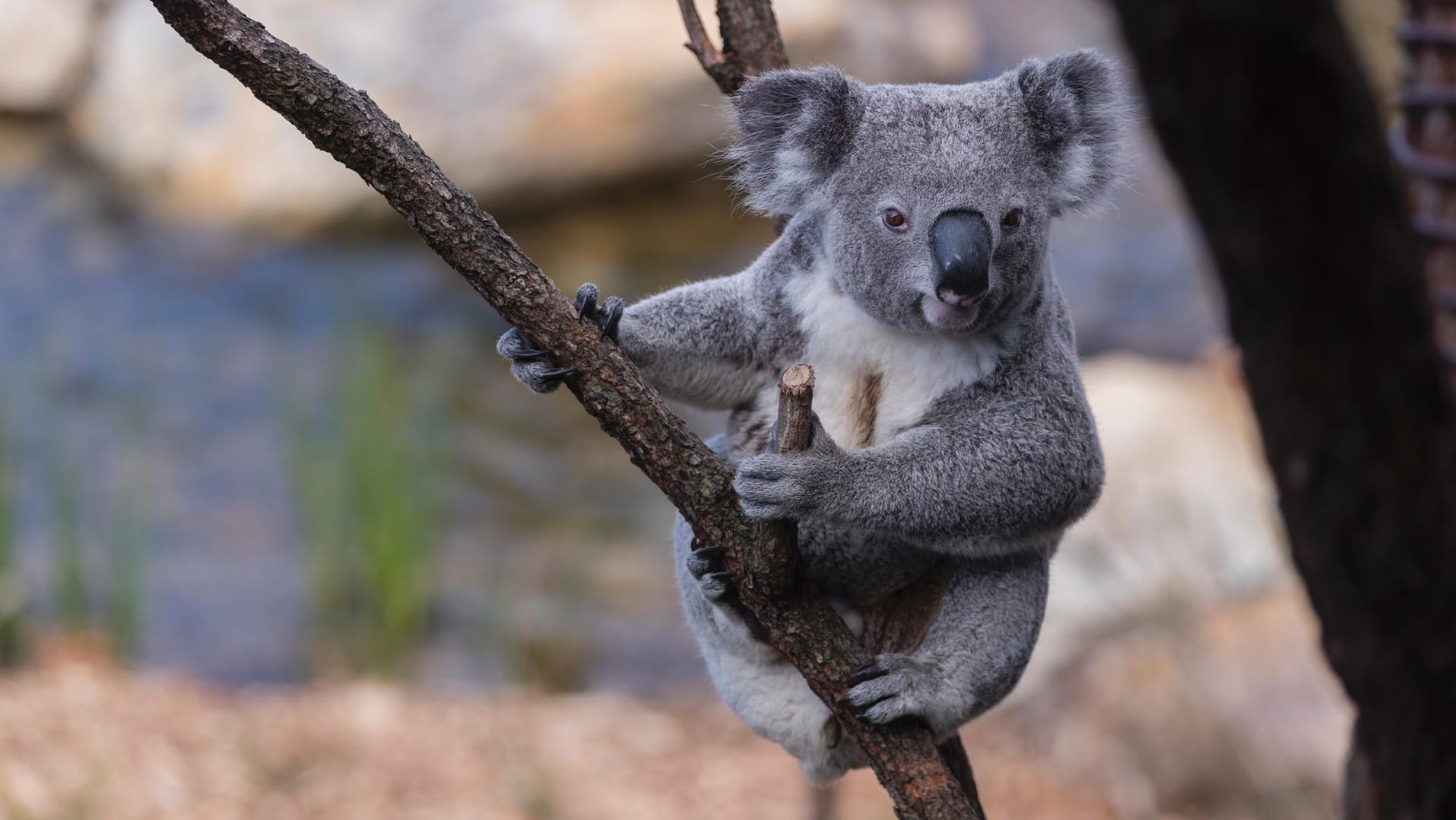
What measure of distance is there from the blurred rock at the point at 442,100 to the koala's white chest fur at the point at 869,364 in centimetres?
649

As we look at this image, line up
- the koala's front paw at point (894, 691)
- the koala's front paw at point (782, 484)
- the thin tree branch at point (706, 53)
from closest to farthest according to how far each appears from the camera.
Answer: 1. the koala's front paw at point (782, 484)
2. the koala's front paw at point (894, 691)
3. the thin tree branch at point (706, 53)

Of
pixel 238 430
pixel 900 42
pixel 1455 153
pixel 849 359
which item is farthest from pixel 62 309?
pixel 1455 153

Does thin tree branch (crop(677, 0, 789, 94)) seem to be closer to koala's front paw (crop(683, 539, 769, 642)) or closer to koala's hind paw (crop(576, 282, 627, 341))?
koala's hind paw (crop(576, 282, 627, 341))

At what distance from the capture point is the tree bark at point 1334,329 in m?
1.54

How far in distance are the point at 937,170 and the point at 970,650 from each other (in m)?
0.85

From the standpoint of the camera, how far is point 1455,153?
3121mm

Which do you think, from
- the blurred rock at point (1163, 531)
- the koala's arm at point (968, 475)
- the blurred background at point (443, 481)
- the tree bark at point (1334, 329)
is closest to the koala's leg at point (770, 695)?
the koala's arm at point (968, 475)

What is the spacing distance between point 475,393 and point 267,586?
2.09 metres

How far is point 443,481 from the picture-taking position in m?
7.64

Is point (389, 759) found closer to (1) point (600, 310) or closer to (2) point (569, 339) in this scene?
(1) point (600, 310)

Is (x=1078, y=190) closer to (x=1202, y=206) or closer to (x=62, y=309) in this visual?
(x=1202, y=206)

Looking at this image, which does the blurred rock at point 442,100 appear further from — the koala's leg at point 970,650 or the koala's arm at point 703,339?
the koala's leg at point 970,650

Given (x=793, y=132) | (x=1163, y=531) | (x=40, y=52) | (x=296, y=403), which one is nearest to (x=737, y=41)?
(x=793, y=132)

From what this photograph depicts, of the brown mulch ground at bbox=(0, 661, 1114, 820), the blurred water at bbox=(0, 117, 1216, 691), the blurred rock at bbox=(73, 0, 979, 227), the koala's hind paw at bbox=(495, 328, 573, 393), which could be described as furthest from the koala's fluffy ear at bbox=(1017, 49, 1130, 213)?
the blurred rock at bbox=(73, 0, 979, 227)
